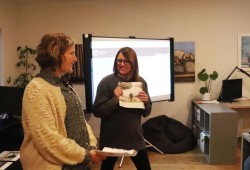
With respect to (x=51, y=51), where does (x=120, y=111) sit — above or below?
below

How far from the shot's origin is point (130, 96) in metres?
2.33

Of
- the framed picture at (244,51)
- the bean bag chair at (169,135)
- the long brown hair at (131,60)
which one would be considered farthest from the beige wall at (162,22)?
the long brown hair at (131,60)

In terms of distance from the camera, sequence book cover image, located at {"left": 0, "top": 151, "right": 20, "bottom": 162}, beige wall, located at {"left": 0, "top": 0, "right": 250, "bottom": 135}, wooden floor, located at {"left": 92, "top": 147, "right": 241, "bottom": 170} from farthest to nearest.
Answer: beige wall, located at {"left": 0, "top": 0, "right": 250, "bottom": 135}, wooden floor, located at {"left": 92, "top": 147, "right": 241, "bottom": 170}, book cover image, located at {"left": 0, "top": 151, "right": 20, "bottom": 162}

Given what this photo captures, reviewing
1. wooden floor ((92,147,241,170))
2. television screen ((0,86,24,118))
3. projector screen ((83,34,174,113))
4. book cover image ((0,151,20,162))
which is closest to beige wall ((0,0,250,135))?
projector screen ((83,34,174,113))

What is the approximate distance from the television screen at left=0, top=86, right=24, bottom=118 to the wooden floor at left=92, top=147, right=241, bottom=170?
1.53 m

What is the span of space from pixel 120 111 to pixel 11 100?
37.6 inches

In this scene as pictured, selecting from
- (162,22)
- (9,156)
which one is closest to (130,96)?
(9,156)

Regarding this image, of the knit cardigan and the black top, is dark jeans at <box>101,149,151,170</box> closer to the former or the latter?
the black top

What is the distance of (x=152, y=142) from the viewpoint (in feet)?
14.4

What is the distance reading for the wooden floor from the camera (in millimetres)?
3684

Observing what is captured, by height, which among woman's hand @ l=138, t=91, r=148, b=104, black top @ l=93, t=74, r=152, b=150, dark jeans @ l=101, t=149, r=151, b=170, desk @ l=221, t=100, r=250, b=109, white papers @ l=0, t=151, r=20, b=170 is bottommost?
dark jeans @ l=101, t=149, r=151, b=170

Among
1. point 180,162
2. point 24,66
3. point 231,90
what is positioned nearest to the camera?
point 180,162

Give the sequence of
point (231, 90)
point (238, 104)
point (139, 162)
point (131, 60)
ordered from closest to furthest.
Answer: point (131, 60), point (139, 162), point (238, 104), point (231, 90)

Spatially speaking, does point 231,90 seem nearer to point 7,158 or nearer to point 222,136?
point 222,136
